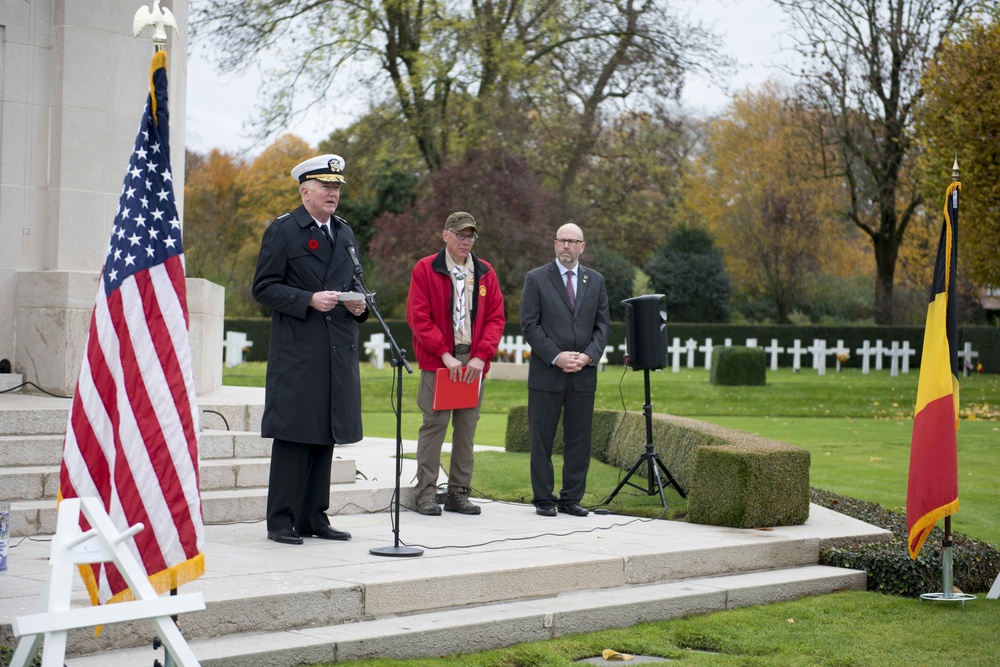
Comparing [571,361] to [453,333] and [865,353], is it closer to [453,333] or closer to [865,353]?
[453,333]

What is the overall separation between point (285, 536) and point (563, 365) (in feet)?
8.40

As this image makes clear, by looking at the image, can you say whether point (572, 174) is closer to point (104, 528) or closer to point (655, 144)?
point (655, 144)

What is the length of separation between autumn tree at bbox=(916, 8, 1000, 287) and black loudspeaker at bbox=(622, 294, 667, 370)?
15.1 meters

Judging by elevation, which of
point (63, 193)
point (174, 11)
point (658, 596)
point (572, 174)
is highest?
point (572, 174)

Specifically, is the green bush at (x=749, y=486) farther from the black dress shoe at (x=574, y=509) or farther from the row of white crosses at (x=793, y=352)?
the row of white crosses at (x=793, y=352)

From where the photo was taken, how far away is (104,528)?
3.57 m

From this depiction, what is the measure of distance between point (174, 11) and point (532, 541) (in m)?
5.48

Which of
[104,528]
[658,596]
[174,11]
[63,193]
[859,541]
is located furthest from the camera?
[174,11]

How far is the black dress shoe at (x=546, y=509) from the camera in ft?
26.9

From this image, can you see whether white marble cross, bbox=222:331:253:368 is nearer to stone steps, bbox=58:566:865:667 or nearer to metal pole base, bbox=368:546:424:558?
metal pole base, bbox=368:546:424:558

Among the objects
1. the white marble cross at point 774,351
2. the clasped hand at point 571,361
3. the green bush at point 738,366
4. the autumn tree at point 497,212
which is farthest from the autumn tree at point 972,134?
the clasped hand at point 571,361

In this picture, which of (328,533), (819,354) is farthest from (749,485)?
(819,354)

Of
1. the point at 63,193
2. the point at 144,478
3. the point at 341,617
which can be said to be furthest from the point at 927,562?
the point at 63,193

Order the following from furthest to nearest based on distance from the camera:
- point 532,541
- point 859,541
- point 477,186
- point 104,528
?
point 477,186 < point 859,541 < point 532,541 < point 104,528
